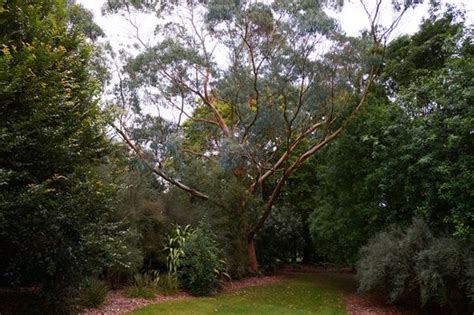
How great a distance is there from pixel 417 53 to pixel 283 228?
28.7 feet

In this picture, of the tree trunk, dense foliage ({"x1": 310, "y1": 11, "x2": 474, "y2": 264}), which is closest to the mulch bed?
the tree trunk

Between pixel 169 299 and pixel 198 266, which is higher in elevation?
pixel 198 266

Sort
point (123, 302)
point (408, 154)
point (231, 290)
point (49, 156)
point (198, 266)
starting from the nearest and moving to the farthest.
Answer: point (49, 156) → point (123, 302) → point (408, 154) → point (198, 266) → point (231, 290)

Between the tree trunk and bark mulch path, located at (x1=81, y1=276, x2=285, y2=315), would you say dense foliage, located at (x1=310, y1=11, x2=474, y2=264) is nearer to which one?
the tree trunk

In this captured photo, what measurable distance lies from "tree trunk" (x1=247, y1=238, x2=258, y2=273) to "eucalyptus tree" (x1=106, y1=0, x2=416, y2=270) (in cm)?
5

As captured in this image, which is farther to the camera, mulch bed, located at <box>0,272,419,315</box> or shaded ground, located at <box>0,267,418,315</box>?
shaded ground, located at <box>0,267,418,315</box>

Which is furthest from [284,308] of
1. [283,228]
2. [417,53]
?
[417,53]

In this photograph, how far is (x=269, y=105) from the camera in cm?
1374

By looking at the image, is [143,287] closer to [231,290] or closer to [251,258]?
[231,290]

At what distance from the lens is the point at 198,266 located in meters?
11.4

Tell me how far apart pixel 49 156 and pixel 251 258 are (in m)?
10.3

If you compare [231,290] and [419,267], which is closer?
[419,267]

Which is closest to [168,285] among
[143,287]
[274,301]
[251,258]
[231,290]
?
[143,287]

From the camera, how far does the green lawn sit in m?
9.21
